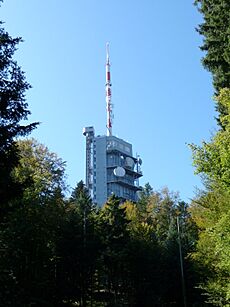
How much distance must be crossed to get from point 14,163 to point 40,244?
14.7 meters

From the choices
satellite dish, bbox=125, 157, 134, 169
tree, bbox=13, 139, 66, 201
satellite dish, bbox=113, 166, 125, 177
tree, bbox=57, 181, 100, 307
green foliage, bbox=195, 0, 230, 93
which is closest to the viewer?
green foliage, bbox=195, 0, 230, 93

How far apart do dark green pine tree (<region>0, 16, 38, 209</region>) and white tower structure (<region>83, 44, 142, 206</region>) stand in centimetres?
7776

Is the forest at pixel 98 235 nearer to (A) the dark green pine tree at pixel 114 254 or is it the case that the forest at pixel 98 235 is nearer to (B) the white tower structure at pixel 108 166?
(A) the dark green pine tree at pixel 114 254

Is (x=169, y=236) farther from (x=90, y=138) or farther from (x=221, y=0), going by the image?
(x=90, y=138)

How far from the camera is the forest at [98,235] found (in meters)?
13.9

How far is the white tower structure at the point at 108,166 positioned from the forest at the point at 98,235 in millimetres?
46001

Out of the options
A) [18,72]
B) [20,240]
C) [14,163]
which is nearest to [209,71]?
[18,72]

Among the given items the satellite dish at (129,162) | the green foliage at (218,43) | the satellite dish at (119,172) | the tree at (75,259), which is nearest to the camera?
the green foliage at (218,43)

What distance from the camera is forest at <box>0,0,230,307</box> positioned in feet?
45.8

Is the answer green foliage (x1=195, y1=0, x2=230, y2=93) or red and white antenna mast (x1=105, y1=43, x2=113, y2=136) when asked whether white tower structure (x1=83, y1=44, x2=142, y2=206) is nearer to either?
red and white antenna mast (x1=105, y1=43, x2=113, y2=136)

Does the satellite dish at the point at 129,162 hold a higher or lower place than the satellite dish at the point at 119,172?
higher

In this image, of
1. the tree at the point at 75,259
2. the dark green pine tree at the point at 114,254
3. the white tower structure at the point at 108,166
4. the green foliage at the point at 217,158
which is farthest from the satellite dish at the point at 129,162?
the green foliage at the point at 217,158

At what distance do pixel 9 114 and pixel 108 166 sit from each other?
8191 centimetres

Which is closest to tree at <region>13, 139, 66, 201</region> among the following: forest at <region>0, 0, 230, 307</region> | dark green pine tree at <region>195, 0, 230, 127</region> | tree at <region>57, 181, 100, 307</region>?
forest at <region>0, 0, 230, 307</region>
